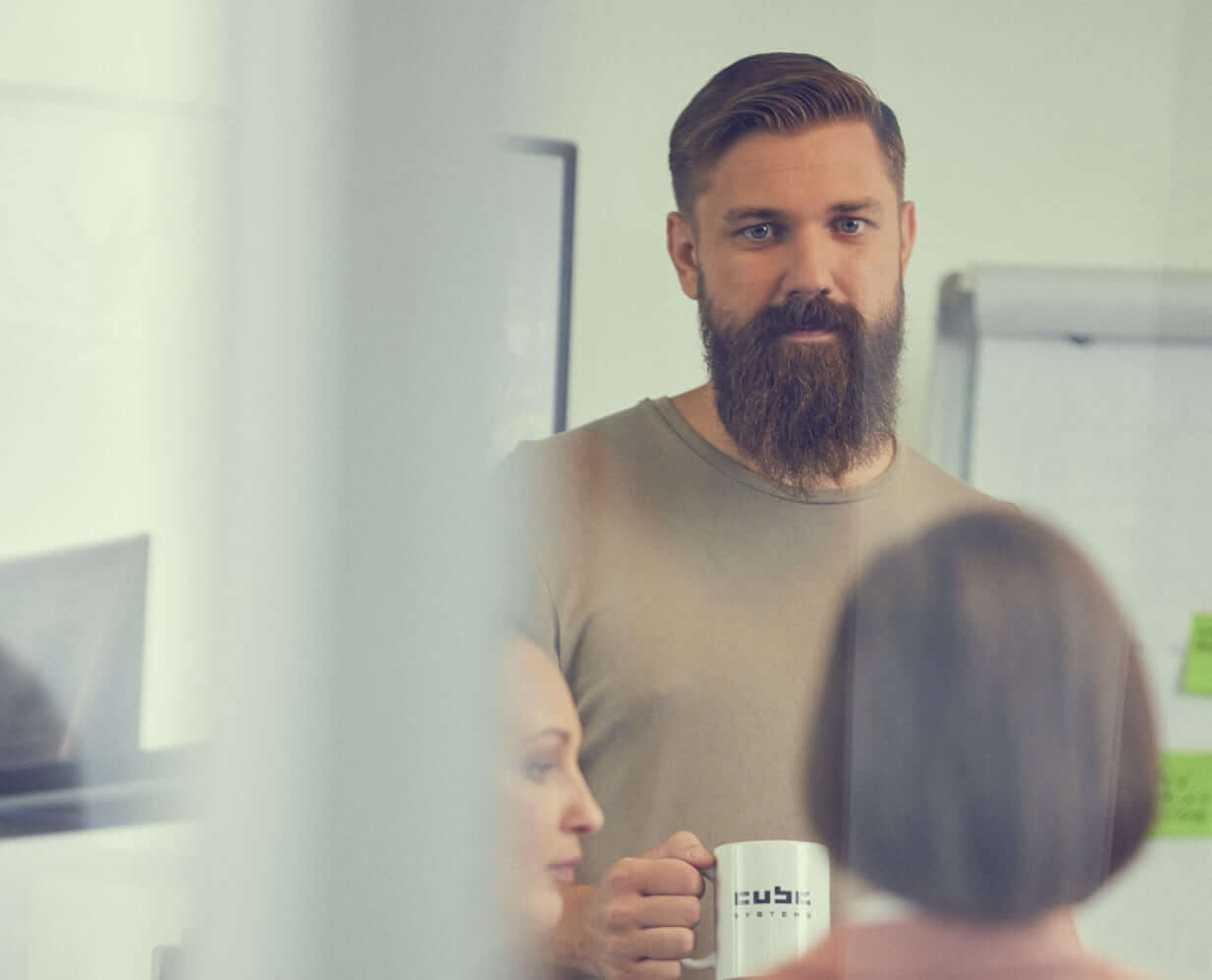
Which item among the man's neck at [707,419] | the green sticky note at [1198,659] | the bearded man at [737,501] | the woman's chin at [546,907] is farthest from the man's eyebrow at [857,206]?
the woman's chin at [546,907]

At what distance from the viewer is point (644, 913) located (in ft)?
1.80

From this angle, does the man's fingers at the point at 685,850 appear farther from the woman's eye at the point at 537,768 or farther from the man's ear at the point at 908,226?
the man's ear at the point at 908,226

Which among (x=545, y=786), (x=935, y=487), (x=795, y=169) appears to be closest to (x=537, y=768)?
(x=545, y=786)

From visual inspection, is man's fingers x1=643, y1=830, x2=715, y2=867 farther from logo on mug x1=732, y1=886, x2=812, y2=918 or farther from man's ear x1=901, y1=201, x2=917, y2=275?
man's ear x1=901, y1=201, x2=917, y2=275

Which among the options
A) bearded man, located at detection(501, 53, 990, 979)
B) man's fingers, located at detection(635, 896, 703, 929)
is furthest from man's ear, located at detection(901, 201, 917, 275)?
man's fingers, located at detection(635, 896, 703, 929)

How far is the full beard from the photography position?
22.3 inches

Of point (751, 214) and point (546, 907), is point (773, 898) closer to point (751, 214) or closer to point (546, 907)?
point (546, 907)

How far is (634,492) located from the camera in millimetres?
569

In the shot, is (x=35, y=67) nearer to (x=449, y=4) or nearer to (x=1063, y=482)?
(x=449, y=4)

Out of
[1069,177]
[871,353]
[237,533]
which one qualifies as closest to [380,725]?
[237,533]

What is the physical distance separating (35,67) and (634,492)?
341 mm

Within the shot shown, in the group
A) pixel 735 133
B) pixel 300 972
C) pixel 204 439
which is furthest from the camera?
pixel 735 133

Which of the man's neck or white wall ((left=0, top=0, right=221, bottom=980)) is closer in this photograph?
white wall ((left=0, top=0, right=221, bottom=980))

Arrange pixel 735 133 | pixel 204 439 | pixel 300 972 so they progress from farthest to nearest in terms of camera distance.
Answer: pixel 735 133 → pixel 204 439 → pixel 300 972
